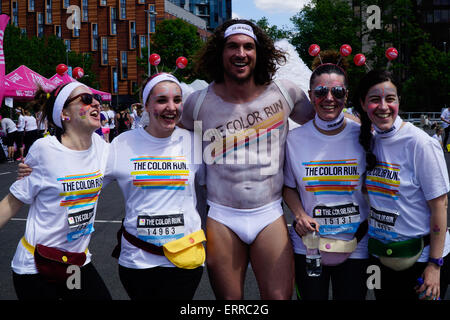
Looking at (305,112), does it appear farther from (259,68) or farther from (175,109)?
(175,109)

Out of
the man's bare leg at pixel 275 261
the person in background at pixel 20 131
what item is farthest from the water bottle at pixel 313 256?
the person in background at pixel 20 131

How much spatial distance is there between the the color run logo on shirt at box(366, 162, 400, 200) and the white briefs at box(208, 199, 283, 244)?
675 mm

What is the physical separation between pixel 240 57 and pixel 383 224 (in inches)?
55.2

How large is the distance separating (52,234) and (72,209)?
18 centimetres

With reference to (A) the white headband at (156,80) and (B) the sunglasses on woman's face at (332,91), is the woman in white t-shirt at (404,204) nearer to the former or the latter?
(B) the sunglasses on woman's face at (332,91)

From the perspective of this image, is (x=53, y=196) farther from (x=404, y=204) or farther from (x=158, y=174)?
(x=404, y=204)

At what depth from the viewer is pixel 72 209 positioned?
2.85m

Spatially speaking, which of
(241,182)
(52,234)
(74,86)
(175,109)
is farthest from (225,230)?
(74,86)

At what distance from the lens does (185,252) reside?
9.52 feet

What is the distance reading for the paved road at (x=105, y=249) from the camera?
4.61 m

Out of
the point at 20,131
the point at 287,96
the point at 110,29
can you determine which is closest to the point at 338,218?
the point at 287,96

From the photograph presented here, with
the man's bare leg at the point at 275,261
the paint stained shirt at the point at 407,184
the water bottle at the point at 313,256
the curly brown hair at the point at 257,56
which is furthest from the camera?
the curly brown hair at the point at 257,56

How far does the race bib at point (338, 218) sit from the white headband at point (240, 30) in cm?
126

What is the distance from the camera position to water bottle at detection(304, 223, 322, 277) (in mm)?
3004
